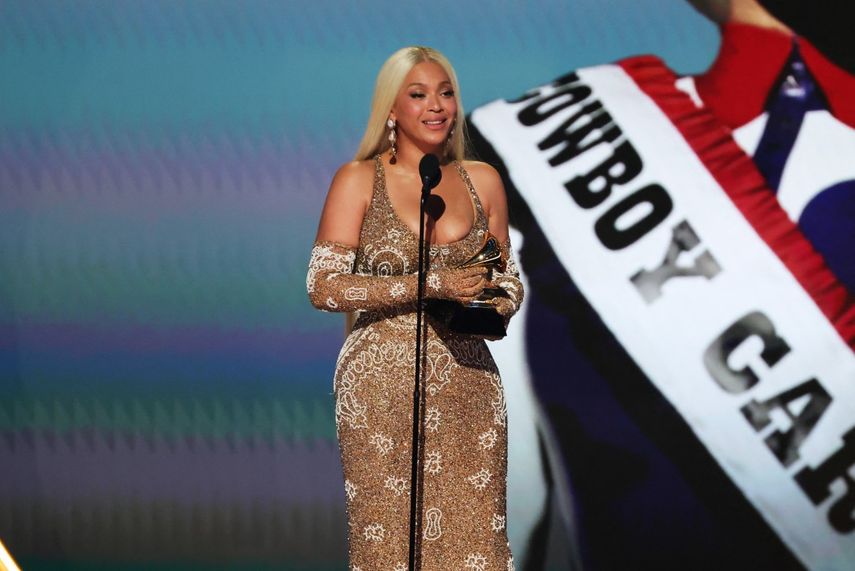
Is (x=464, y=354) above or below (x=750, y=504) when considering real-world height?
above

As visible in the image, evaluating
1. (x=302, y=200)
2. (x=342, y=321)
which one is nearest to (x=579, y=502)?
(x=342, y=321)

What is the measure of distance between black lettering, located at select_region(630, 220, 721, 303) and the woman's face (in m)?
1.53

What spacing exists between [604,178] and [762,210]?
524mm

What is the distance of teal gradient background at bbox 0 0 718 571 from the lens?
14.0 ft

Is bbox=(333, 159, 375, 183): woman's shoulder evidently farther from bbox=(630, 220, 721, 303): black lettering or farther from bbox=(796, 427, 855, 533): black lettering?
bbox=(796, 427, 855, 533): black lettering

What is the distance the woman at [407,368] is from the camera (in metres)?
2.75

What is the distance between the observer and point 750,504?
4.18m

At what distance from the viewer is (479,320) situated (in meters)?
2.68

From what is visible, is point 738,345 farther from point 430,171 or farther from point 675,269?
point 430,171

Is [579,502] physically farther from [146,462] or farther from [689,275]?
[146,462]

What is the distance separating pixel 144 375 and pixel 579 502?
4.92 feet

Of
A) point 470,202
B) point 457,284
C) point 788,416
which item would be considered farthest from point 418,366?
point 788,416

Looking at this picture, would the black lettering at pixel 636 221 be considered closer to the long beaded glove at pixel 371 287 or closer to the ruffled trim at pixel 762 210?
the ruffled trim at pixel 762 210

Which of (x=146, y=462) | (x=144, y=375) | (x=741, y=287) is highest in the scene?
(x=741, y=287)
